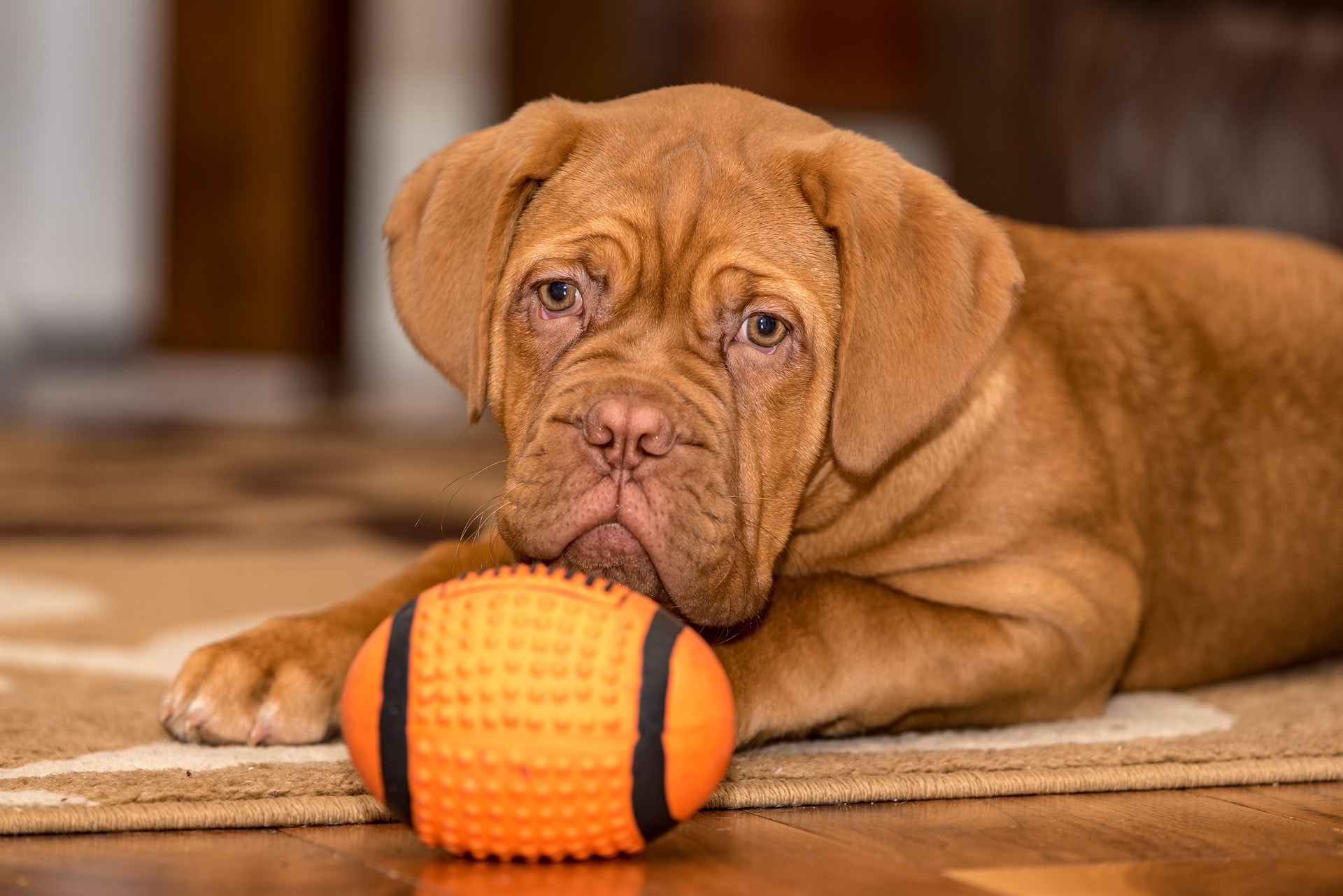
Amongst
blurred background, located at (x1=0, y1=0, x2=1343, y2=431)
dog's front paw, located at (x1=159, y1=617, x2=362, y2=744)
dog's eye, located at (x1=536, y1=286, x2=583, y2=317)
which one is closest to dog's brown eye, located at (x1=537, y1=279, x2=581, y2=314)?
dog's eye, located at (x1=536, y1=286, x2=583, y2=317)

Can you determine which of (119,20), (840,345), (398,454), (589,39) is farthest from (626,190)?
(589,39)

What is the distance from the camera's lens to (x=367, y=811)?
7.03 feet

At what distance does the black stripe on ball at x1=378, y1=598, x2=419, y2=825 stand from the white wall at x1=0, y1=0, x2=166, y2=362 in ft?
33.3

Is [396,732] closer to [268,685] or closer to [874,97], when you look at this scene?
[268,685]

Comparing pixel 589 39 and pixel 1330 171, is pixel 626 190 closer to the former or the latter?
pixel 1330 171

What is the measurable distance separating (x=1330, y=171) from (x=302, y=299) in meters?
9.26

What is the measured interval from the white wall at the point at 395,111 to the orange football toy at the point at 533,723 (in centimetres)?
1156

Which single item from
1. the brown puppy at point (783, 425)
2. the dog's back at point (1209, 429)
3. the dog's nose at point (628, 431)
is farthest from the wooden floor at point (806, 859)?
the dog's back at point (1209, 429)

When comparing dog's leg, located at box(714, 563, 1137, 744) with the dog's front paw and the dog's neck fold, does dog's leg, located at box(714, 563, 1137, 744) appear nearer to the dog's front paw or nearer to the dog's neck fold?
the dog's neck fold

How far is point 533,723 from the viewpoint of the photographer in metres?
1.87

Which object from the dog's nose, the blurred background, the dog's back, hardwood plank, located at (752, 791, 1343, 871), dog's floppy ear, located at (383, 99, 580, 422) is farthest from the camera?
the blurred background

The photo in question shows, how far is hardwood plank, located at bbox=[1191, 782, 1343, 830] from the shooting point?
228 centimetres

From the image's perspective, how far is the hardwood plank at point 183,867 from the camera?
181 centimetres

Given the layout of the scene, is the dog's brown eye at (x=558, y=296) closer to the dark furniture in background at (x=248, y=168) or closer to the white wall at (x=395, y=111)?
the dark furniture in background at (x=248, y=168)
